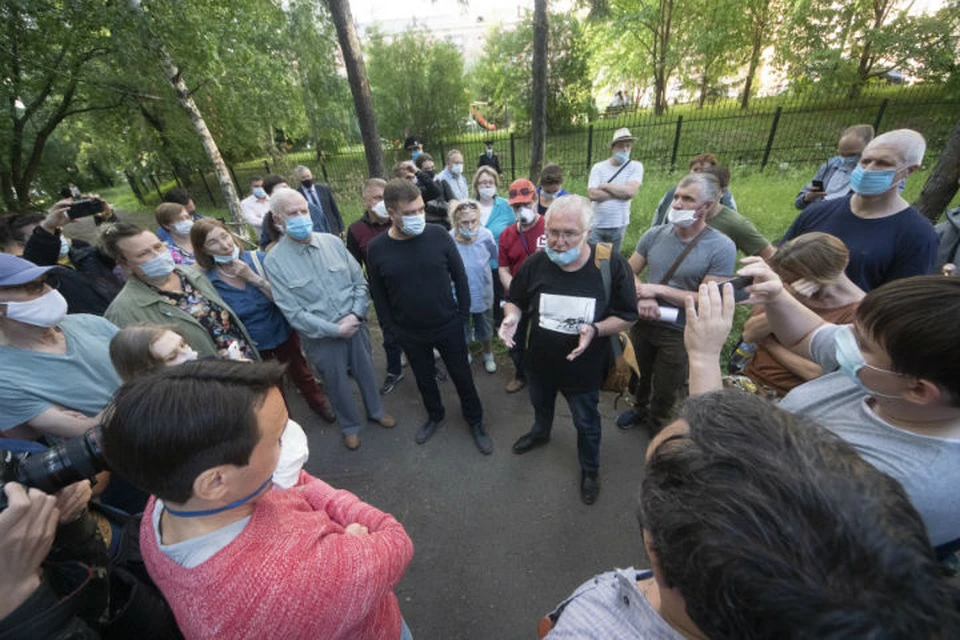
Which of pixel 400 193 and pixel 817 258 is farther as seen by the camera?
pixel 400 193

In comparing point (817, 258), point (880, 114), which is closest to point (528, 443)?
point (817, 258)

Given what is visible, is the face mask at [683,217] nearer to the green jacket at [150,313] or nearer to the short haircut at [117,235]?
the green jacket at [150,313]

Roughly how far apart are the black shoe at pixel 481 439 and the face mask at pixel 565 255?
1.82 metres

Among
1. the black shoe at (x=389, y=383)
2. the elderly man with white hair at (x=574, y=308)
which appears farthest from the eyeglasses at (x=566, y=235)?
the black shoe at (x=389, y=383)

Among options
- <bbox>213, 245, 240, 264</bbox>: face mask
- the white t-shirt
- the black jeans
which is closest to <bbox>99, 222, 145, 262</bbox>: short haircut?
<bbox>213, 245, 240, 264</bbox>: face mask

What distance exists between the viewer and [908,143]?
7.86ft

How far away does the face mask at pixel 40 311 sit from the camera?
1.85 metres

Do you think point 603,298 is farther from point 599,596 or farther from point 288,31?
point 288,31

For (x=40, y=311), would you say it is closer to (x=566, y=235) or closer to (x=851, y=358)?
(x=566, y=235)

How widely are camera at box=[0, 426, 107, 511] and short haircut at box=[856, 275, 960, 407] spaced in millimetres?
2434

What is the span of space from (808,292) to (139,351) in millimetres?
3411

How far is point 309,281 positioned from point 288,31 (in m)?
14.6

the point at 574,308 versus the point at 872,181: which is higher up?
the point at 872,181

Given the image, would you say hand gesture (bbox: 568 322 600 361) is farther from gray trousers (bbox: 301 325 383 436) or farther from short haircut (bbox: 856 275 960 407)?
gray trousers (bbox: 301 325 383 436)
